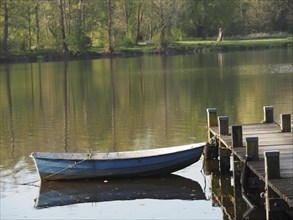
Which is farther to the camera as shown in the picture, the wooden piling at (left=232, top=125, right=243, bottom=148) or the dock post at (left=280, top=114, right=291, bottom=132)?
the dock post at (left=280, top=114, right=291, bottom=132)

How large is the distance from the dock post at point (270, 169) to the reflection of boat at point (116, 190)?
4.58 m

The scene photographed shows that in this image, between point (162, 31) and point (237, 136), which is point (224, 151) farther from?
point (162, 31)

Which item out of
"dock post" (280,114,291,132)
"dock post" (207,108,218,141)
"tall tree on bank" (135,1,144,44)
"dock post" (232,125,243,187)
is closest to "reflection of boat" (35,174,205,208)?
"dock post" (232,125,243,187)

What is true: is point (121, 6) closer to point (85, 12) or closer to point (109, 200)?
point (85, 12)

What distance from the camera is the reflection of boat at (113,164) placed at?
2230cm

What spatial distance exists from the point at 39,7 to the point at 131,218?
81197mm

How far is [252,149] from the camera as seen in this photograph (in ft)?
61.1

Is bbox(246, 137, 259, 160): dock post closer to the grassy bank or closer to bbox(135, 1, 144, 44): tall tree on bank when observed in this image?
the grassy bank

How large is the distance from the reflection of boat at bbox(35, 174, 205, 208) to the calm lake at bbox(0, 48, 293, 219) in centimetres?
3

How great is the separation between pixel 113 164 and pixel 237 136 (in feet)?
13.3

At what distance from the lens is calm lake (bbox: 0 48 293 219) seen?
67.6 feet

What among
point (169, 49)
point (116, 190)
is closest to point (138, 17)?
point (169, 49)

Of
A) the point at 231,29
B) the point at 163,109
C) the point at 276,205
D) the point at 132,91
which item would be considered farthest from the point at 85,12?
the point at 276,205

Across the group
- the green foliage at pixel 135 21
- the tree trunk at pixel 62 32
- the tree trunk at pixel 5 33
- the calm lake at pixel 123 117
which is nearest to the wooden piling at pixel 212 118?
the calm lake at pixel 123 117
